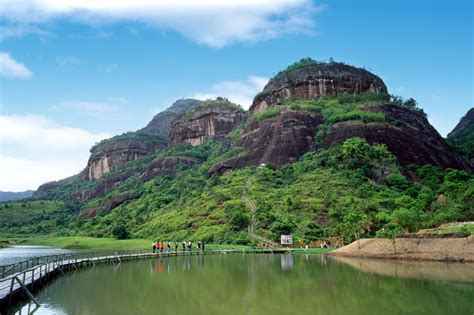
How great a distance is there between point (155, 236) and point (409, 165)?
49.9 metres

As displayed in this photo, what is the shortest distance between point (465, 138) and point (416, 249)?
96.0 metres

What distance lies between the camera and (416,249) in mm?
38156

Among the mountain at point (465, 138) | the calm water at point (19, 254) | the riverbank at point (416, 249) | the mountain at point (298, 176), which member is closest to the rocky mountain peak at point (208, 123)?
the mountain at point (298, 176)

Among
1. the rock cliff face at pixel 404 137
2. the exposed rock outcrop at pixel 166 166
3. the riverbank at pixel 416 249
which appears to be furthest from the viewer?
the exposed rock outcrop at pixel 166 166

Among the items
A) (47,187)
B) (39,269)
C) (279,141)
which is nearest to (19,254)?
(39,269)

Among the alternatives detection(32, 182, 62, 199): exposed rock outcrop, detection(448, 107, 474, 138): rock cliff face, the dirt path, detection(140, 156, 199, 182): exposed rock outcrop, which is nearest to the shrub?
the dirt path

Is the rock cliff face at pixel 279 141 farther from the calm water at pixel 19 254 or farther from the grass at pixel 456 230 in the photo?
the grass at pixel 456 230

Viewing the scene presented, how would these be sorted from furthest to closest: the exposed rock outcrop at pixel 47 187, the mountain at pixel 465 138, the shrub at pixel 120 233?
the exposed rock outcrop at pixel 47 187 → the mountain at pixel 465 138 → the shrub at pixel 120 233

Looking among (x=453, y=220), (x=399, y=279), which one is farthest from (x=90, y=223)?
(x=399, y=279)

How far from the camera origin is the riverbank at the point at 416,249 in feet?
115

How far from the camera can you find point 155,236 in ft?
237

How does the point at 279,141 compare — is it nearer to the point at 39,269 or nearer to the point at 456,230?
the point at 456,230

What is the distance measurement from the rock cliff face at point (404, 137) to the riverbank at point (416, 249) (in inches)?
1674

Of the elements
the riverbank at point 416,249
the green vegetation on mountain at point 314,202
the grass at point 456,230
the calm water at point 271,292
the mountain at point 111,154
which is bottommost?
the calm water at point 271,292
